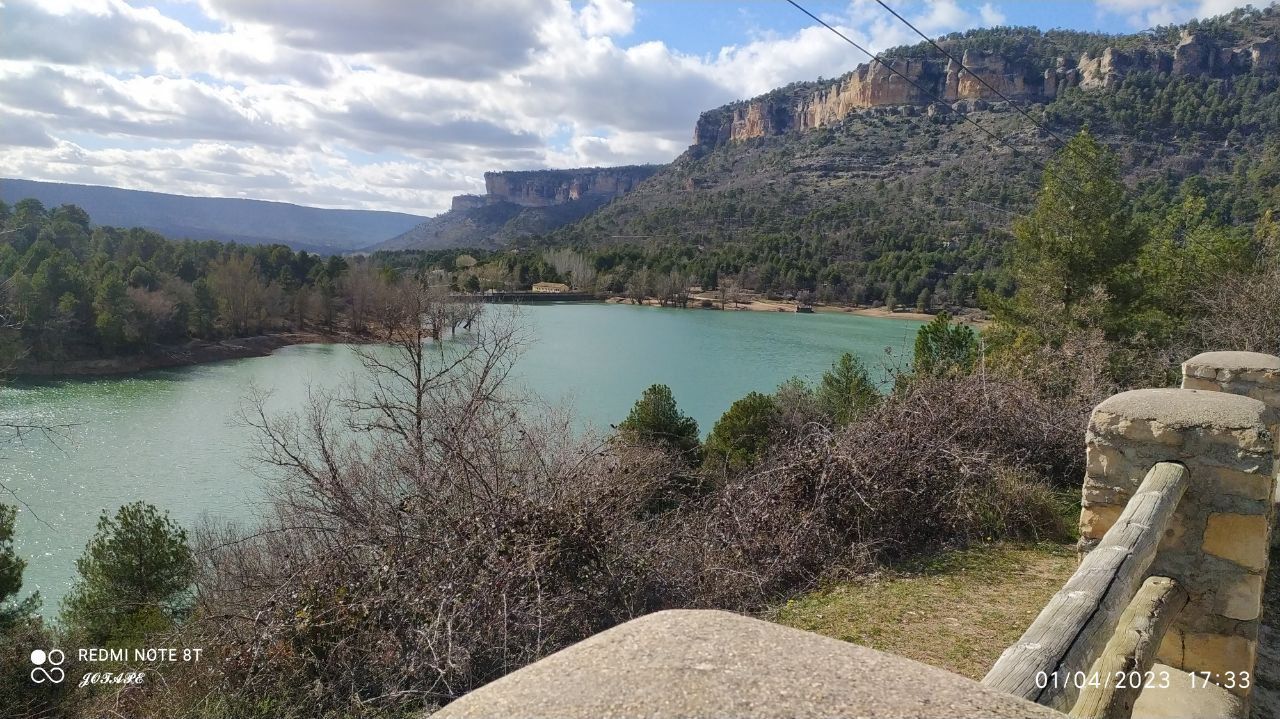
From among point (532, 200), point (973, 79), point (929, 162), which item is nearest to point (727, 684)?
point (973, 79)

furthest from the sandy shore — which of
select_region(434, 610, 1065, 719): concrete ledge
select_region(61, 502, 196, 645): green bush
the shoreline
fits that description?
select_region(434, 610, 1065, 719): concrete ledge

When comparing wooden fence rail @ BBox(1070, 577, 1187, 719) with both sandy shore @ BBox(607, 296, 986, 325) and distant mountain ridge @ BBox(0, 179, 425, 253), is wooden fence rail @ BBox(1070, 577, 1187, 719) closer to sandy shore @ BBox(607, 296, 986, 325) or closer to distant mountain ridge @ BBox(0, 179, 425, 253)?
sandy shore @ BBox(607, 296, 986, 325)

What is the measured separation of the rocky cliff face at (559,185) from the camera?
147 metres

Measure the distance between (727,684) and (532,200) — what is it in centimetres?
15492

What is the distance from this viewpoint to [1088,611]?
2039 mm

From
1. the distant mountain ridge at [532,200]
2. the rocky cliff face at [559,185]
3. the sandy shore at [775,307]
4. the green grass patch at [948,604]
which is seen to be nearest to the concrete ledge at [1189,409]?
the green grass patch at [948,604]

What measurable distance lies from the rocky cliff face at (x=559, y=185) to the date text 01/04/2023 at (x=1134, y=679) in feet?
481

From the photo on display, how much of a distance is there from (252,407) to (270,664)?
22829mm

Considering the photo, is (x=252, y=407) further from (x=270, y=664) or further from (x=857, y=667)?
(x=857, y=667)

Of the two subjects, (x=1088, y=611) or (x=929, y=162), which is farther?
(x=929, y=162)

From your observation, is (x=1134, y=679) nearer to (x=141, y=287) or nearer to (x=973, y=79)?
(x=141, y=287)

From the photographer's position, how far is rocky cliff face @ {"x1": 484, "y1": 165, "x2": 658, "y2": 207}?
147250 mm

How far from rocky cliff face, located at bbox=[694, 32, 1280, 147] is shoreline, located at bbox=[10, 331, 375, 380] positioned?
136 ft

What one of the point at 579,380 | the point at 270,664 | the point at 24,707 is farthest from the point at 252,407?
the point at 270,664
